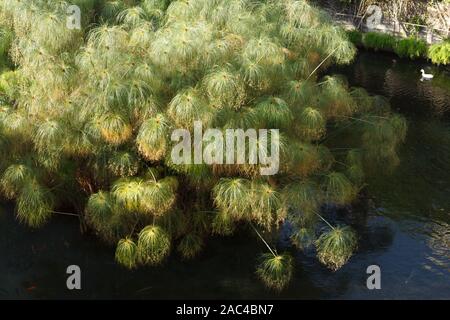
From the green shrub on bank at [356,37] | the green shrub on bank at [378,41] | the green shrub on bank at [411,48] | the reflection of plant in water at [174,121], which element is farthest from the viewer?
the green shrub on bank at [356,37]

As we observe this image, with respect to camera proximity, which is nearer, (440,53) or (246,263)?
(246,263)

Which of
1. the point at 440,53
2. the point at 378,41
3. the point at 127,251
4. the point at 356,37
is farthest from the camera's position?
the point at 356,37

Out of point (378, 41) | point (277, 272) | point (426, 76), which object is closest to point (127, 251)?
point (277, 272)

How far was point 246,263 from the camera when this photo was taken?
912 cm

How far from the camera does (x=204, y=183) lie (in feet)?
27.1

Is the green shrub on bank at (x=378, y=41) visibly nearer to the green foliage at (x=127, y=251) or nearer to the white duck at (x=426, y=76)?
the white duck at (x=426, y=76)

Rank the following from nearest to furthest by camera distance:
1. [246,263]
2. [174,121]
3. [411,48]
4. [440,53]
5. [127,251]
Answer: [174,121], [127,251], [246,263], [440,53], [411,48]

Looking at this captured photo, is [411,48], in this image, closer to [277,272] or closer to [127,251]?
[277,272]

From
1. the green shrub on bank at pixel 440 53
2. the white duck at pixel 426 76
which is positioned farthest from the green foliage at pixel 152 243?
the green shrub on bank at pixel 440 53

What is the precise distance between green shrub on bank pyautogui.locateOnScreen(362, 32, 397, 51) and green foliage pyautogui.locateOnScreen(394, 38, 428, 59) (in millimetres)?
346

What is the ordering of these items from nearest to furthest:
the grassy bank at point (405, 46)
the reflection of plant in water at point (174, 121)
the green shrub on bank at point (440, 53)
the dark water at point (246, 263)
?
the reflection of plant in water at point (174, 121), the dark water at point (246, 263), the green shrub on bank at point (440, 53), the grassy bank at point (405, 46)

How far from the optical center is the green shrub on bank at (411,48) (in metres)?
20.2

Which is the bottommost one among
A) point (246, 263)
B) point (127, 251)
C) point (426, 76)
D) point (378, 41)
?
point (246, 263)

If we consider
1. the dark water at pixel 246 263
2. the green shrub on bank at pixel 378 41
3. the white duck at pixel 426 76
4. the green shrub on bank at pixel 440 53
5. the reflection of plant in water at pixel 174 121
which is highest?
the green shrub on bank at pixel 378 41
